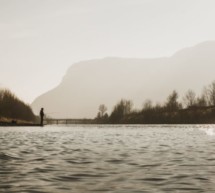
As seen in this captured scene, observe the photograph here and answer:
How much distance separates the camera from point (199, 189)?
11.9 metres

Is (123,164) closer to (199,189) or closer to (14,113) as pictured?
(199,189)

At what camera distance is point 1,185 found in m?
12.6

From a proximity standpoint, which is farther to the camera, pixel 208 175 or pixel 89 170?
pixel 89 170

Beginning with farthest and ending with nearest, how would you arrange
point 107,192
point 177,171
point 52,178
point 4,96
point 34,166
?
point 4,96 < point 34,166 < point 177,171 < point 52,178 < point 107,192

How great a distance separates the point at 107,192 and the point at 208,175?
5.24m

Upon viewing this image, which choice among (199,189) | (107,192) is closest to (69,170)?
(107,192)

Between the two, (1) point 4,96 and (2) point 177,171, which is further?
(1) point 4,96

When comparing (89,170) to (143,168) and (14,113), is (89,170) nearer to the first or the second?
(143,168)

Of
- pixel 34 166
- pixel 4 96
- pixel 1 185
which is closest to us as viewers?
pixel 1 185

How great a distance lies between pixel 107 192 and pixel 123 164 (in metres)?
7.35

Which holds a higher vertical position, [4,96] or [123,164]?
[4,96]

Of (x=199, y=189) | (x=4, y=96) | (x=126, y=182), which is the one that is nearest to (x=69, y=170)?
(x=126, y=182)

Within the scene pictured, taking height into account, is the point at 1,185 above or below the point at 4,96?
below

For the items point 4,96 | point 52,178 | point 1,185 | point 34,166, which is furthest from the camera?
point 4,96
